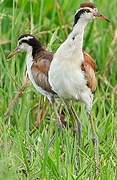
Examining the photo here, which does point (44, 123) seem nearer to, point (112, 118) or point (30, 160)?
point (112, 118)

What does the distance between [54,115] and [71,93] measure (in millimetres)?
853

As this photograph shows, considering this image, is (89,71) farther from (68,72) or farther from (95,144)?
(95,144)

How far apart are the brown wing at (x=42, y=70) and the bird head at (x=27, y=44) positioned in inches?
5.2

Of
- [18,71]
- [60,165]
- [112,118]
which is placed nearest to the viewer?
[60,165]

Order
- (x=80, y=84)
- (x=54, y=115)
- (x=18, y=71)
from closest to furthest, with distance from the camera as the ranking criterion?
(x=80, y=84), (x=54, y=115), (x=18, y=71)

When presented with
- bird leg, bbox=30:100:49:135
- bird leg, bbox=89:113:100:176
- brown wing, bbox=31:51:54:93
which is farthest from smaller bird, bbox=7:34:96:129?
bird leg, bbox=89:113:100:176

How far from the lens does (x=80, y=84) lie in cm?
484

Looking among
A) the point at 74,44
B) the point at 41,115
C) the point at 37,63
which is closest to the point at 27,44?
the point at 37,63

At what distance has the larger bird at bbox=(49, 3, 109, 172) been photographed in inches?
188

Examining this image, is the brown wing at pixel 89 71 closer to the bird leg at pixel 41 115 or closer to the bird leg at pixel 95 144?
the bird leg at pixel 95 144

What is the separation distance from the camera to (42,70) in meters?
5.53

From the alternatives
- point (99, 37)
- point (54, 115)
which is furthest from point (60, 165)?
point (99, 37)

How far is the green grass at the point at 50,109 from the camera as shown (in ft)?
14.4

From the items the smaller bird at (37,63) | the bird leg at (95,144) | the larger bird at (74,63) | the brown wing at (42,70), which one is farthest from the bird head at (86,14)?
the brown wing at (42,70)
